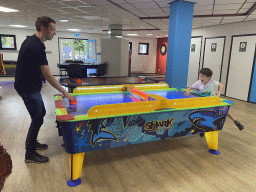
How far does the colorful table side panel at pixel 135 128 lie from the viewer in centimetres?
187

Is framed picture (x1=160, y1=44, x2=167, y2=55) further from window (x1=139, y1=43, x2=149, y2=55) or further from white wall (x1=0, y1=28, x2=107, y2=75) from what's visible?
white wall (x1=0, y1=28, x2=107, y2=75)

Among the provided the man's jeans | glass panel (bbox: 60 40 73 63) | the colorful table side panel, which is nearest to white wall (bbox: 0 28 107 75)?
glass panel (bbox: 60 40 73 63)

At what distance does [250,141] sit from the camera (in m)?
3.22

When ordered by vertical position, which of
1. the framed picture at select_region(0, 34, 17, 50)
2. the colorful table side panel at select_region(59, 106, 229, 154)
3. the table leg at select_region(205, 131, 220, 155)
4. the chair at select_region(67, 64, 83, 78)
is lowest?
the table leg at select_region(205, 131, 220, 155)

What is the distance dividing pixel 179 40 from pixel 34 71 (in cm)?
326

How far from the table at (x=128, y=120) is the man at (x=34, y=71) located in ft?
0.95

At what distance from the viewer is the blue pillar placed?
4246 millimetres

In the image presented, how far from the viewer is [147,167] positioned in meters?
2.38

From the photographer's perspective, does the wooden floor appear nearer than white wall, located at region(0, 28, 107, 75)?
Yes

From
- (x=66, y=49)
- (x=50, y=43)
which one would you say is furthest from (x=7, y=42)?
(x=66, y=49)

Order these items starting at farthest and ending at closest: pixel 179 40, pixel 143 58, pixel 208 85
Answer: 1. pixel 143 58
2. pixel 179 40
3. pixel 208 85

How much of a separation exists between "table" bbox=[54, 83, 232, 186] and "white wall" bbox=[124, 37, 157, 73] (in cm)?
1105

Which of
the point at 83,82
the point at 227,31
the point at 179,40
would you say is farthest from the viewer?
the point at 227,31

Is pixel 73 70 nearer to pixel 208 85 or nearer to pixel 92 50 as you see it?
pixel 208 85
